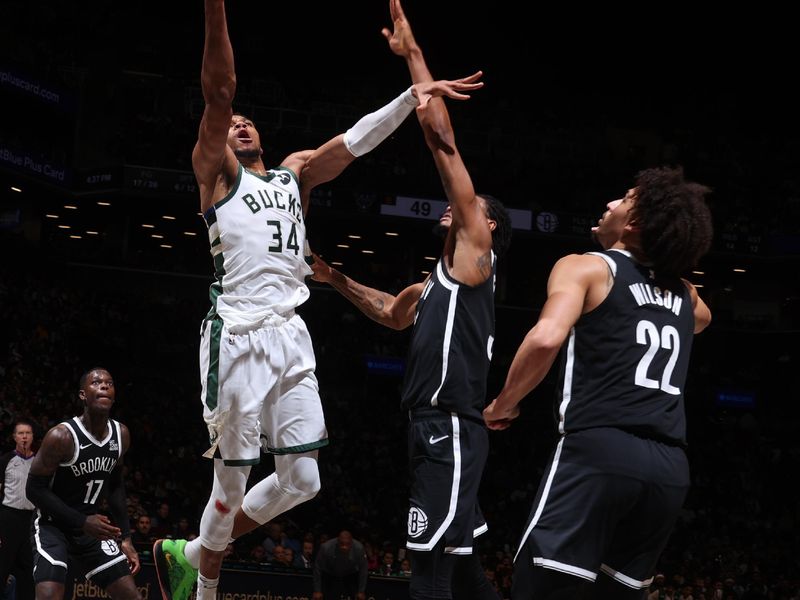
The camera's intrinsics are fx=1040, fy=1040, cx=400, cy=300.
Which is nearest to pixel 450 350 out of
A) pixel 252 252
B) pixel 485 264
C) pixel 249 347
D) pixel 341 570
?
pixel 485 264

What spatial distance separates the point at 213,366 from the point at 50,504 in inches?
110

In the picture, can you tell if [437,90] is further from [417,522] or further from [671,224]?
[417,522]

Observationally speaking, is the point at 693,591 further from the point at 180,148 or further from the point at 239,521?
the point at 180,148

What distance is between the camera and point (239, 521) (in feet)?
18.9

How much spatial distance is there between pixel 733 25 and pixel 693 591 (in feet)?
67.4

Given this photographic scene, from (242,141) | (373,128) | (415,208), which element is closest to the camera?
(242,141)

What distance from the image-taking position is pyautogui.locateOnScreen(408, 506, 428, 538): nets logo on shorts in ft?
16.2

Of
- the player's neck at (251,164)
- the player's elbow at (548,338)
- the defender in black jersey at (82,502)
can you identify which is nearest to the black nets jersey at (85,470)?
the defender in black jersey at (82,502)

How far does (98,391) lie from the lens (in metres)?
7.96

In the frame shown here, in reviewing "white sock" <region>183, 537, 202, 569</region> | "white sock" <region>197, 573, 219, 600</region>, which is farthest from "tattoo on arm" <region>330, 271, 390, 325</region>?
"white sock" <region>197, 573, 219, 600</region>

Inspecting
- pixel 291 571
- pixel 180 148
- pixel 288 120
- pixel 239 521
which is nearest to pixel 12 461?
pixel 291 571

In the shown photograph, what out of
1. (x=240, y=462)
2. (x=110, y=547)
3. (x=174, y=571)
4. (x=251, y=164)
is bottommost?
(x=110, y=547)

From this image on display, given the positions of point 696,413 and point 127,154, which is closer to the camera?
point 127,154

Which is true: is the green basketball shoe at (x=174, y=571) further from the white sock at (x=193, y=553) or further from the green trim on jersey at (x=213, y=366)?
the green trim on jersey at (x=213, y=366)
